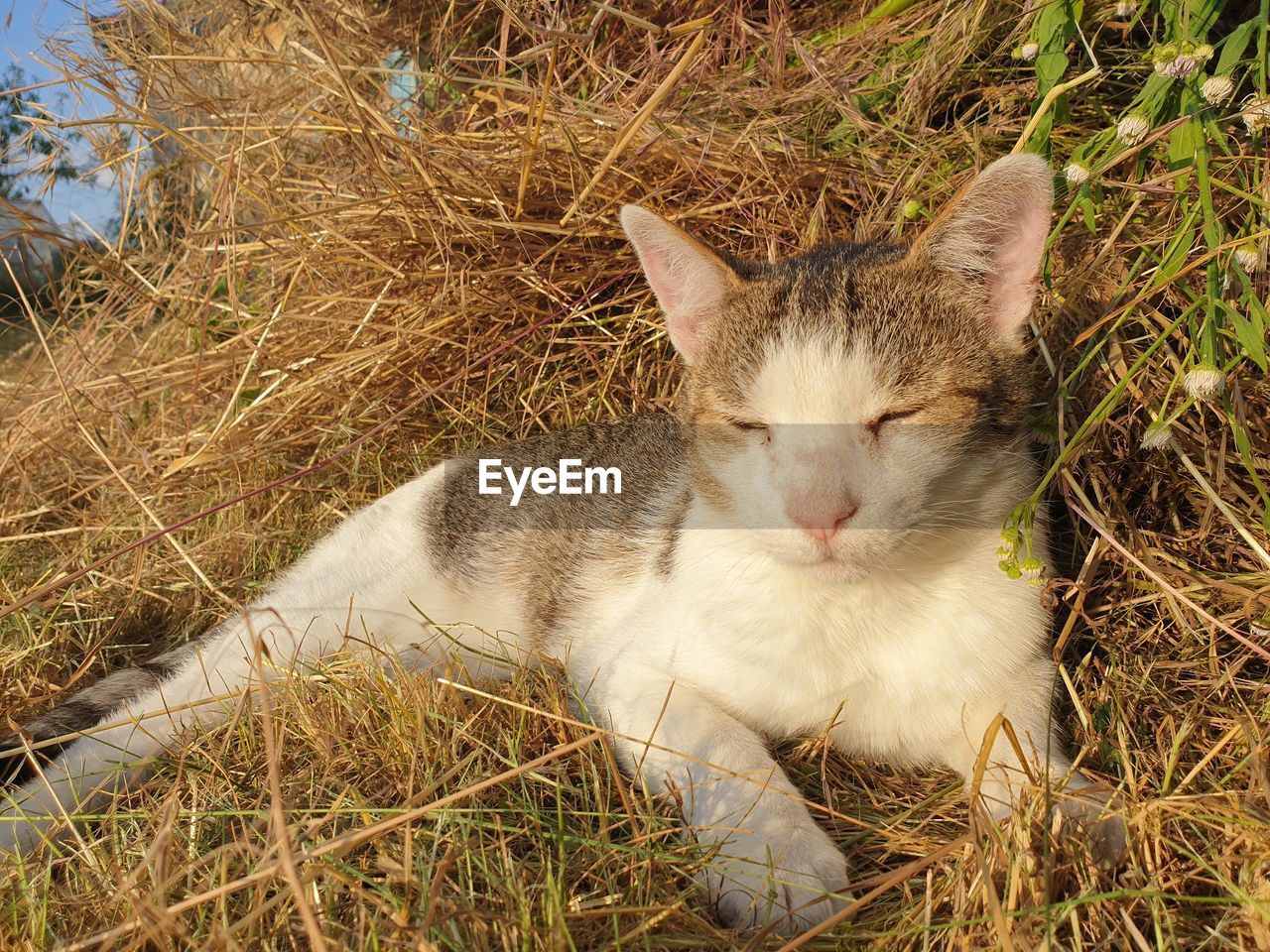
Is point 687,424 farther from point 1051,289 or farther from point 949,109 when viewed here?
point 949,109

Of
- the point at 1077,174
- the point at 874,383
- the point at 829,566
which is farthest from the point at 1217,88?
the point at 829,566

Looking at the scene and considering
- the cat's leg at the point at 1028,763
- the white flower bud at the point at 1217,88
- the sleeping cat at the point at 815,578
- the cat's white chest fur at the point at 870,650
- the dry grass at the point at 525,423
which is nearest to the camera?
the dry grass at the point at 525,423

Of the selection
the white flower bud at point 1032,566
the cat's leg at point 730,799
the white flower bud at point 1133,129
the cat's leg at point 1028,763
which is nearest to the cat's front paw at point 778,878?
the cat's leg at point 730,799

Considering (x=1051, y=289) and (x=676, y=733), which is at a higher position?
(x=1051, y=289)

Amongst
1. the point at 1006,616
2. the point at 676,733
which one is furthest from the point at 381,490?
the point at 1006,616

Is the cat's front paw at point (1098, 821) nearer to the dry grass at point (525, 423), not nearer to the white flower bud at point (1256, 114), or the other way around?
the dry grass at point (525, 423)
